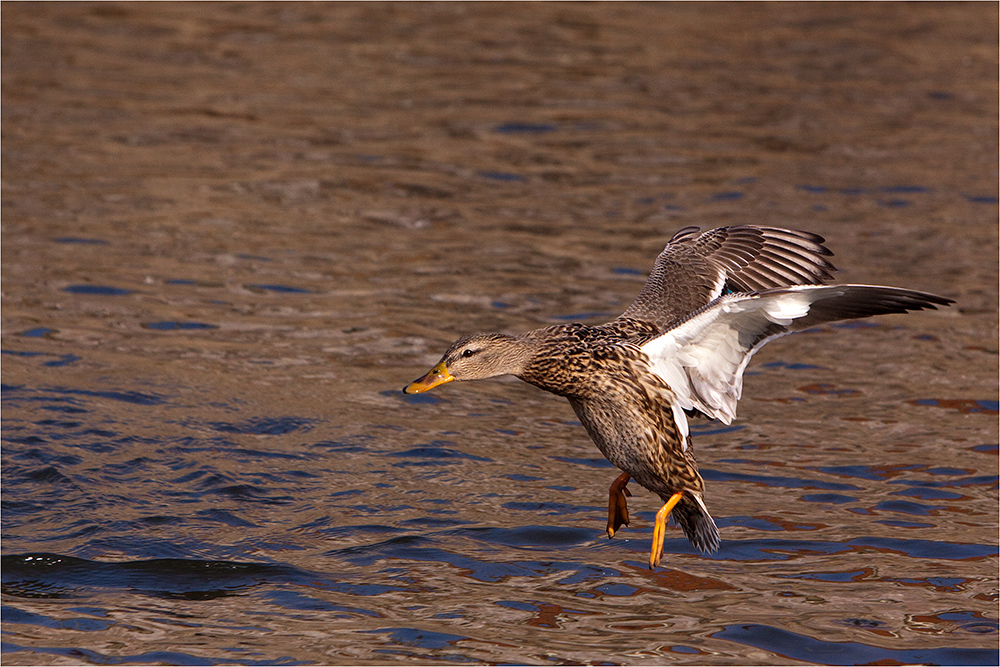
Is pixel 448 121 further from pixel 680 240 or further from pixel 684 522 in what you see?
pixel 684 522

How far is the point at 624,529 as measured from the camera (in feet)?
23.5

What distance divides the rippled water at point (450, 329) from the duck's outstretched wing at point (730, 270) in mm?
1275

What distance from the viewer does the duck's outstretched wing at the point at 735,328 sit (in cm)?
551

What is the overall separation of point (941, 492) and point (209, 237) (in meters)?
6.24

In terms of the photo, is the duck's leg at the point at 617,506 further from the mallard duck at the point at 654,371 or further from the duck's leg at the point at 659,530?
the duck's leg at the point at 659,530

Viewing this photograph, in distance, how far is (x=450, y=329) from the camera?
9.40 metres

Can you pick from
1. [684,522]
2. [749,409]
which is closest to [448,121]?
[749,409]

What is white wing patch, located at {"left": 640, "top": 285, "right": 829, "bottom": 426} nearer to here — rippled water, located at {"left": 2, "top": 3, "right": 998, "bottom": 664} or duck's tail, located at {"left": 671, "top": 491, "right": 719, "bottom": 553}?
duck's tail, located at {"left": 671, "top": 491, "right": 719, "bottom": 553}

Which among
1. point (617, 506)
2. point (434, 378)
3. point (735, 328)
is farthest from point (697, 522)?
point (434, 378)

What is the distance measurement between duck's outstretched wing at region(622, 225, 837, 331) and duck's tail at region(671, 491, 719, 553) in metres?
0.90

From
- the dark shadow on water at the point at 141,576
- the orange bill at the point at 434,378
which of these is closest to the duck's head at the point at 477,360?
the orange bill at the point at 434,378

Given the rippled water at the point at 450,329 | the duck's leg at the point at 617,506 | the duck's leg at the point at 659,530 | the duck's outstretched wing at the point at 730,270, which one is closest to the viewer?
the duck's leg at the point at 659,530

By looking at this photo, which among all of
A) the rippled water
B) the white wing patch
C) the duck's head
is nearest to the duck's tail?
the rippled water

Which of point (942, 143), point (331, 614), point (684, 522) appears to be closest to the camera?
point (331, 614)
